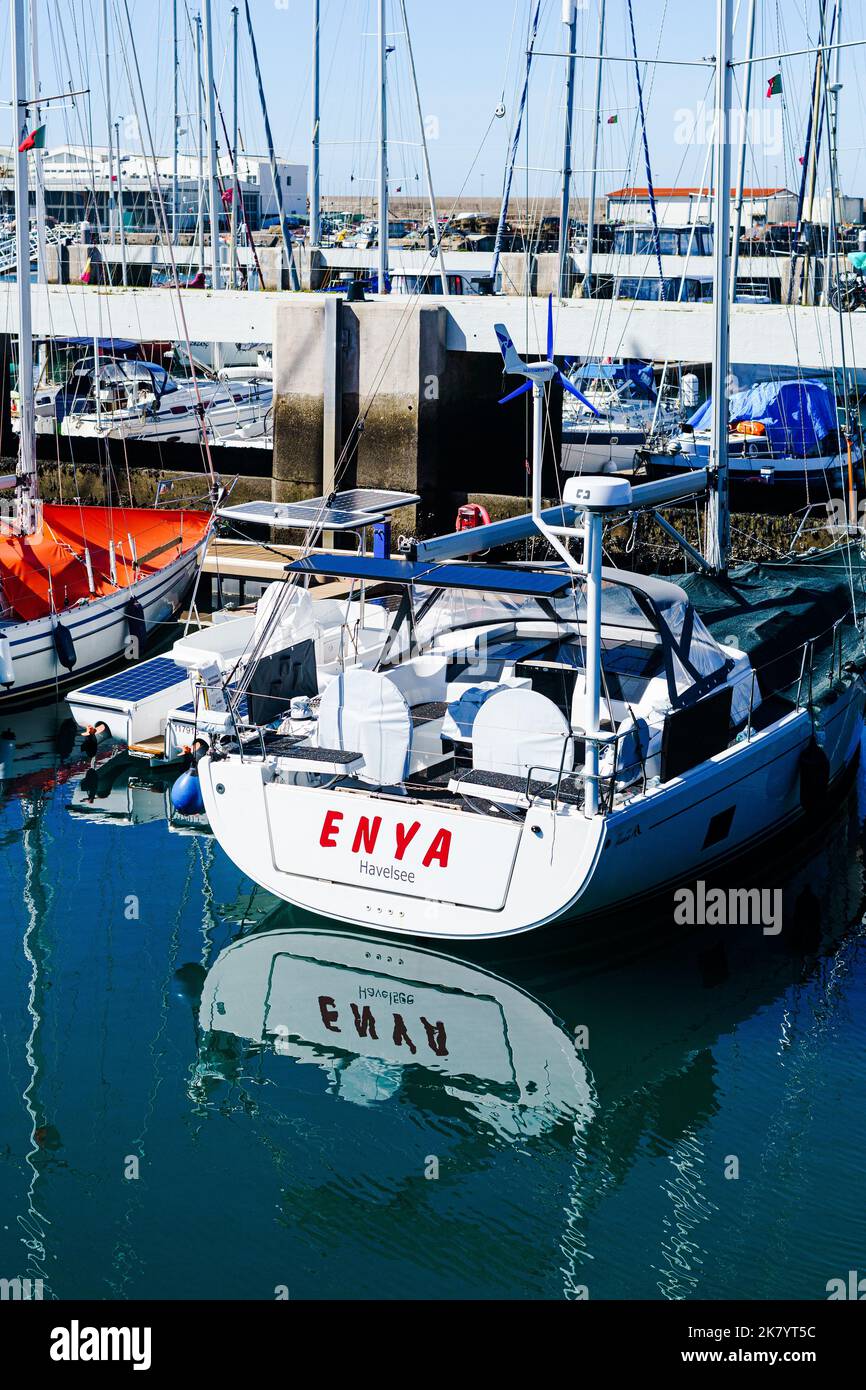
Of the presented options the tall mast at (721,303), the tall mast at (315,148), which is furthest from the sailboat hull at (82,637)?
the tall mast at (315,148)

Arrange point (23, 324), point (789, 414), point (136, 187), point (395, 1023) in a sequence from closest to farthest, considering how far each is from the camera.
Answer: point (395, 1023) → point (23, 324) → point (789, 414) → point (136, 187)

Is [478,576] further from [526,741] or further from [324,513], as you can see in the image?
[324,513]

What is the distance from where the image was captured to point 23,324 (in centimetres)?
1895

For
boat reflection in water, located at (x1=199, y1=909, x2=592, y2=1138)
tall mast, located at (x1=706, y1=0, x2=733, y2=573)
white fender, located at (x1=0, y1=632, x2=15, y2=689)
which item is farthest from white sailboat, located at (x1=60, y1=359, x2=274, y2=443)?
boat reflection in water, located at (x1=199, y1=909, x2=592, y2=1138)

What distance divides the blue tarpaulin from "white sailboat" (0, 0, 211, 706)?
9115 millimetres

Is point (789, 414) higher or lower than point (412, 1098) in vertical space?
higher

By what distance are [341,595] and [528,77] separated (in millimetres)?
14935

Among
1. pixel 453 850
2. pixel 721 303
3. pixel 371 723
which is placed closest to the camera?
pixel 453 850

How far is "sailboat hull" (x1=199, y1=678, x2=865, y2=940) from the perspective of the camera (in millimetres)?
9883

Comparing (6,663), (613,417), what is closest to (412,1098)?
(6,663)

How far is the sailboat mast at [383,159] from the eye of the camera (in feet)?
87.2

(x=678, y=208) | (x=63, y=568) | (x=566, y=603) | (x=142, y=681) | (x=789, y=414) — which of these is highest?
(x=678, y=208)

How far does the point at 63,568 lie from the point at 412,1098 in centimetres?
1155

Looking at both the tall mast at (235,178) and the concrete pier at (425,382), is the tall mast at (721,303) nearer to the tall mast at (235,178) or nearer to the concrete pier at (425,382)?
the concrete pier at (425,382)
